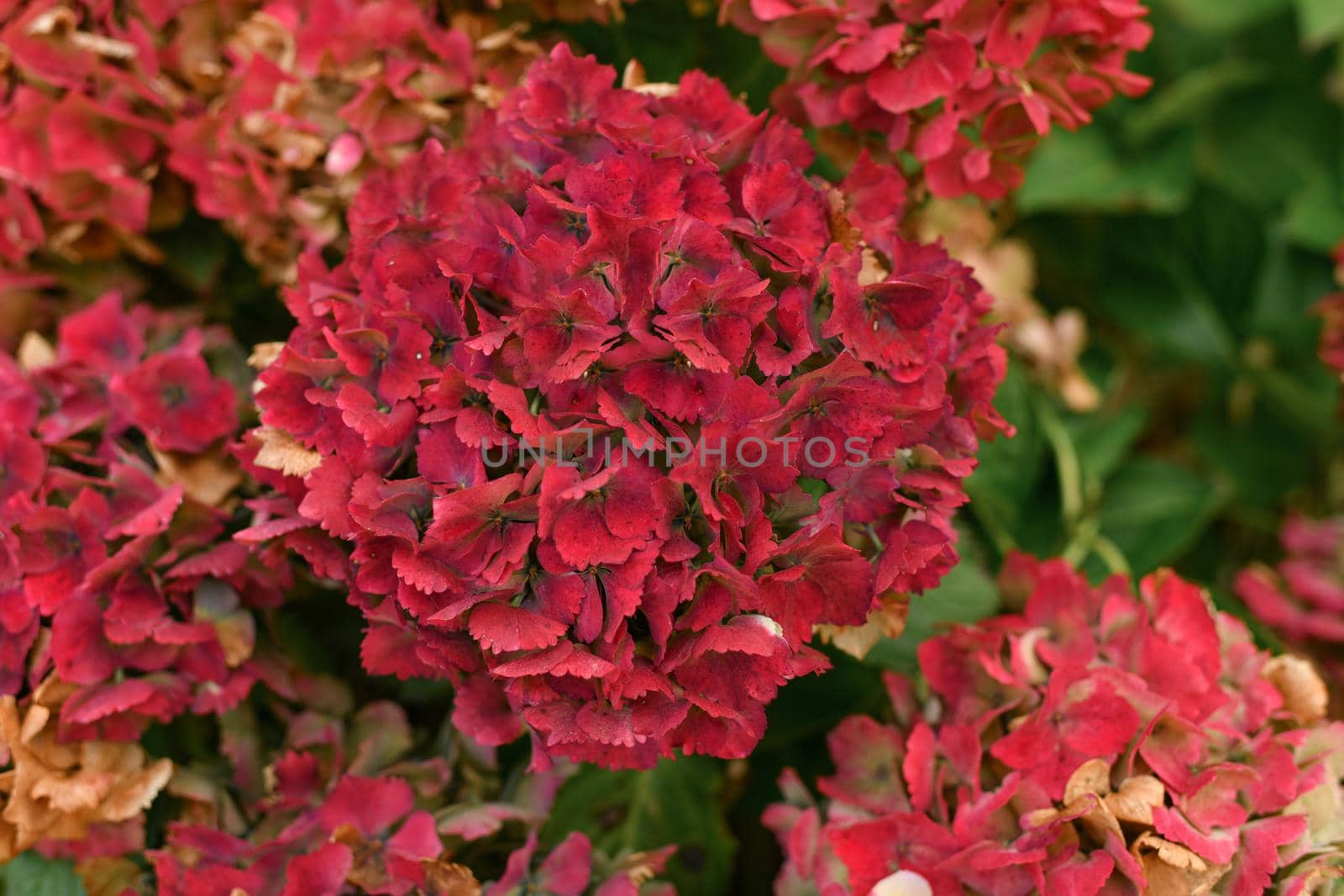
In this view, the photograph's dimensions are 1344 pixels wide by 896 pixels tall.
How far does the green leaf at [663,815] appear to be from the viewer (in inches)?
27.3

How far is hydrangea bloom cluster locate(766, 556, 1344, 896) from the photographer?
0.51m

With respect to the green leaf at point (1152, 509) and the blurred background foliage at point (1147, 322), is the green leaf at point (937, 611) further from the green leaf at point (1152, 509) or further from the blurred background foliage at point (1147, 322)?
the green leaf at point (1152, 509)

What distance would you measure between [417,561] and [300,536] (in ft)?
0.26

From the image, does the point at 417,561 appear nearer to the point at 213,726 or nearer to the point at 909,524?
the point at 909,524

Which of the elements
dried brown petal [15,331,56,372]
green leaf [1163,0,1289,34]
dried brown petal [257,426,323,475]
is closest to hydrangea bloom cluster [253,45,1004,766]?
dried brown petal [257,426,323,475]

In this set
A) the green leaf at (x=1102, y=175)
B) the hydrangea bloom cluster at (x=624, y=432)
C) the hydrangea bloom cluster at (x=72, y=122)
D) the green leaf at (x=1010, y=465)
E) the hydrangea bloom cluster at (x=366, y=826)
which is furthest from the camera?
the green leaf at (x=1102, y=175)


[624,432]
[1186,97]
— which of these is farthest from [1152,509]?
[624,432]

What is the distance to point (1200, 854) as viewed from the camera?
Result: 0.50m

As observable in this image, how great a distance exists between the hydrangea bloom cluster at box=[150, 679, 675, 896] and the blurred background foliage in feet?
0.28

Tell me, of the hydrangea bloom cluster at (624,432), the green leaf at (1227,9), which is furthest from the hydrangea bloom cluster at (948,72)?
the green leaf at (1227,9)

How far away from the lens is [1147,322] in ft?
3.48

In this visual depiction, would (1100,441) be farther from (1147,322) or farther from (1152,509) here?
(1147,322)

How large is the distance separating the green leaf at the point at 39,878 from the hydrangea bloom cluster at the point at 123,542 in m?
0.11

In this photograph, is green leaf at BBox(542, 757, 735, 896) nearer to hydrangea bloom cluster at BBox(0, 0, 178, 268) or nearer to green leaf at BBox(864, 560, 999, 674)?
green leaf at BBox(864, 560, 999, 674)
